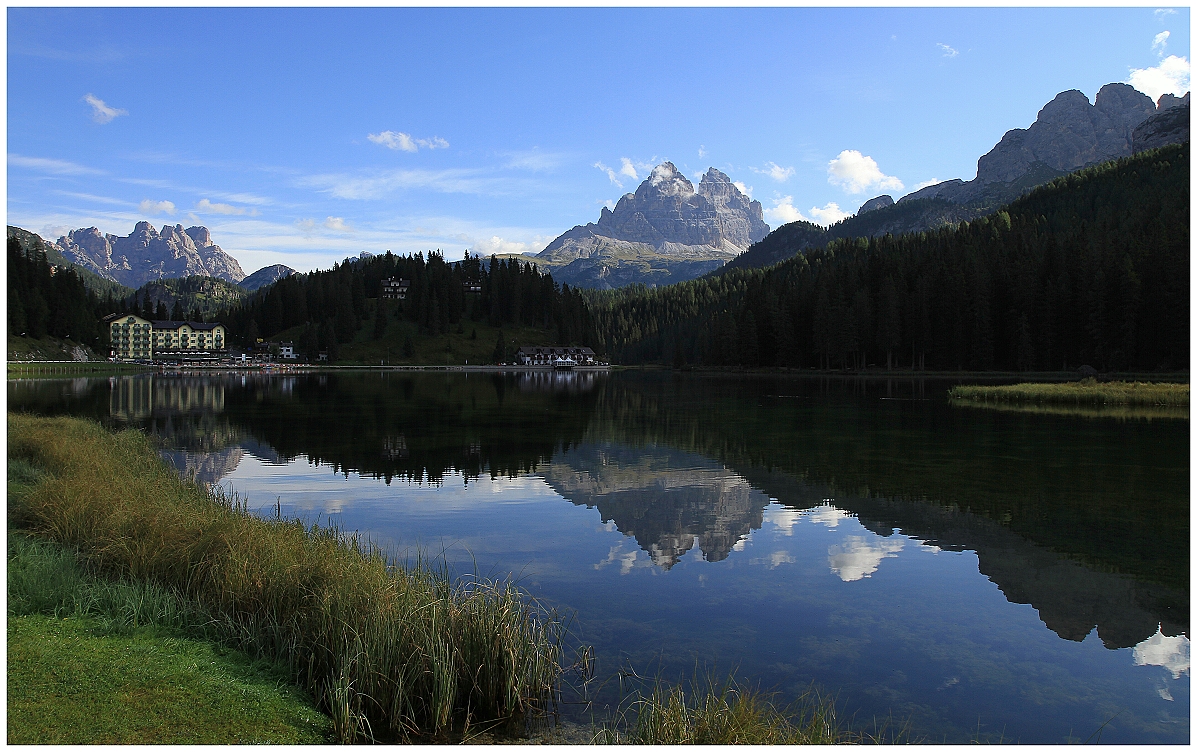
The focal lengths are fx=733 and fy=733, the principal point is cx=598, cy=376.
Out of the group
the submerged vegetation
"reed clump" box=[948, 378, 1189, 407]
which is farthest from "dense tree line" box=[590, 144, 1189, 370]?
the submerged vegetation

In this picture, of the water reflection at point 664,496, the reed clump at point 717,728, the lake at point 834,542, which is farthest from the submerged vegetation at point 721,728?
the water reflection at point 664,496

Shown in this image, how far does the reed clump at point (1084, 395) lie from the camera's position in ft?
193

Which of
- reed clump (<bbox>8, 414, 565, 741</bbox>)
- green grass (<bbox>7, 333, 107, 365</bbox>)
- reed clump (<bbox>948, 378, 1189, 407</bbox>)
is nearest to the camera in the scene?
reed clump (<bbox>8, 414, 565, 741</bbox>)

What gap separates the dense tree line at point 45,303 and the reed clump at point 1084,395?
16906 centimetres

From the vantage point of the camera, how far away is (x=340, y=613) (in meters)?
9.70

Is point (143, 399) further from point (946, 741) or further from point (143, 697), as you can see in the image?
point (946, 741)

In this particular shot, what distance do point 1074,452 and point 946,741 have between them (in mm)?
29365

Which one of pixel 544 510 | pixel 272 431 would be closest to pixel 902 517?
pixel 544 510

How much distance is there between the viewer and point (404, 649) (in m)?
9.29

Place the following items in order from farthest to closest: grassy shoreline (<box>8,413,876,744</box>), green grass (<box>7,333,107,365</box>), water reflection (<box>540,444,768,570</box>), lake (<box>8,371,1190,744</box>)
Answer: green grass (<box>7,333,107,365</box>)
water reflection (<box>540,444,768,570</box>)
lake (<box>8,371,1190,744</box>)
grassy shoreline (<box>8,413,876,744</box>)

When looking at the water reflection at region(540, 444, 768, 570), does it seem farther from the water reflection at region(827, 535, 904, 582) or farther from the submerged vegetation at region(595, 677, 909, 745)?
the submerged vegetation at region(595, 677, 909, 745)

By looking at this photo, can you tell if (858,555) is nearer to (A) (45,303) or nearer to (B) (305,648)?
(B) (305,648)

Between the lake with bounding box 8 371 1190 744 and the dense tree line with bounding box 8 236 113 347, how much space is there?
147872 mm

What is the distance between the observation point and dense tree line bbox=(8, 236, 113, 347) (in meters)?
155
